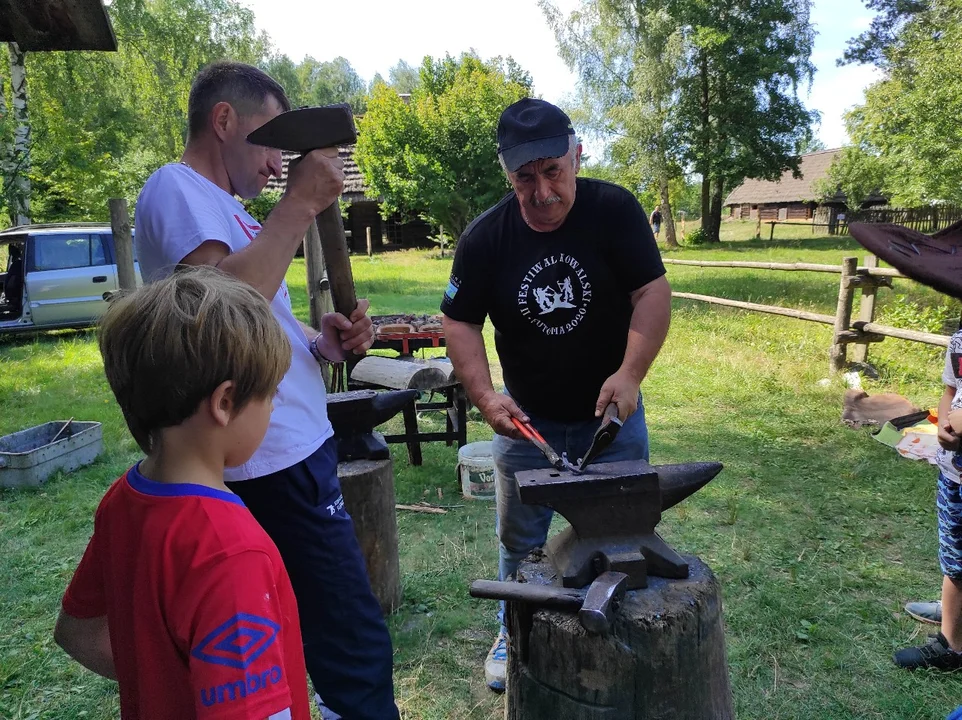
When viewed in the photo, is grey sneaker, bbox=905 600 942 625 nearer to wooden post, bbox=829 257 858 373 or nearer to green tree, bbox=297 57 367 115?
wooden post, bbox=829 257 858 373

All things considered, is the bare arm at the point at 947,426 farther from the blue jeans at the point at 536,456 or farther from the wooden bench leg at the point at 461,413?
the wooden bench leg at the point at 461,413

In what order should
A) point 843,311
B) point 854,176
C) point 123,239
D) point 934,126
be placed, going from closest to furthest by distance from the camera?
point 123,239
point 843,311
point 934,126
point 854,176

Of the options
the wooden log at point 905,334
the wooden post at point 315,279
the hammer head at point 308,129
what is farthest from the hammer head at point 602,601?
the wooden log at point 905,334

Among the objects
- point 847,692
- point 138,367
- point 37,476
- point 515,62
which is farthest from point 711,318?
point 515,62

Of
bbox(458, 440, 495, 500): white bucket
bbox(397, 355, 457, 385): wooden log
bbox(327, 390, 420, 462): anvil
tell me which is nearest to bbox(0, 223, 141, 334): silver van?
bbox(397, 355, 457, 385): wooden log

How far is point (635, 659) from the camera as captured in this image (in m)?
1.62

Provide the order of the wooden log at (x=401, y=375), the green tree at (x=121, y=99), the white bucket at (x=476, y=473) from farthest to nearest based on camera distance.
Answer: the green tree at (x=121, y=99) → the wooden log at (x=401, y=375) → the white bucket at (x=476, y=473)

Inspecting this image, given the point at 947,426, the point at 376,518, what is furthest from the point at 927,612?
the point at 376,518

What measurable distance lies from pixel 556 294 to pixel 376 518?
1.57 metres

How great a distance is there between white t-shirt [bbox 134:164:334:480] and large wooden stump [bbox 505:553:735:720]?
0.74 meters

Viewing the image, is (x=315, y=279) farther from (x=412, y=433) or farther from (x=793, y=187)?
(x=793, y=187)

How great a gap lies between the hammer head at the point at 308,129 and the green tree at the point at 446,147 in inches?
748

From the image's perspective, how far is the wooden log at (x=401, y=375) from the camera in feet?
16.8

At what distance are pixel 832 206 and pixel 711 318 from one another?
35.4 m
